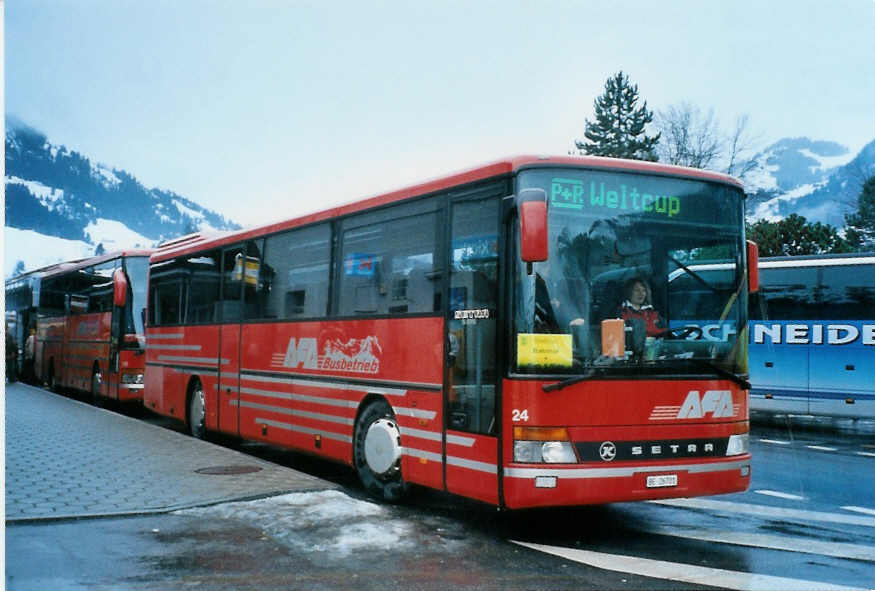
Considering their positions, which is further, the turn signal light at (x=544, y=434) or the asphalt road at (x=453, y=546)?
the turn signal light at (x=544, y=434)

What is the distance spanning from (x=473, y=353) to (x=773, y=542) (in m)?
2.97

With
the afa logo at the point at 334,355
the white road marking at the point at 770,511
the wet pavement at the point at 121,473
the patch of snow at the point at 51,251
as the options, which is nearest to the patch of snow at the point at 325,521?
the wet pavement at the point at 121,473

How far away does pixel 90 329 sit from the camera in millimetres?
21719

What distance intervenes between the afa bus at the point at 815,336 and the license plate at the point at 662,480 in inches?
456

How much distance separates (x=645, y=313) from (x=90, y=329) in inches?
669

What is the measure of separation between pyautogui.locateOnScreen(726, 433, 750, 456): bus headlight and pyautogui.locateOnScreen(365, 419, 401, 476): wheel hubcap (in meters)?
3.13

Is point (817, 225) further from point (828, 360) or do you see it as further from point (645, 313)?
point (645, 313)

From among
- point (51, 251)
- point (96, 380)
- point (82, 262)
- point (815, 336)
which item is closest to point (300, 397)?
point (96, 380)

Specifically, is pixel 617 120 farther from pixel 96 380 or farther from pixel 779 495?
pixel 779 495

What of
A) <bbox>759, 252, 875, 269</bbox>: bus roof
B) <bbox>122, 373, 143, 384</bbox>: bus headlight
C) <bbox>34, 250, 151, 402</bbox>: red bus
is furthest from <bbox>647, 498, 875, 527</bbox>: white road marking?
<bbox>122, 373, 143, 384</bbox>: bus headlight

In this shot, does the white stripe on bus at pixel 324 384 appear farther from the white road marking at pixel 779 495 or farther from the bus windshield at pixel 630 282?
the white road marking at pixel 779 495

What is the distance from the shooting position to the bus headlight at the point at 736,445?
8.18 meters

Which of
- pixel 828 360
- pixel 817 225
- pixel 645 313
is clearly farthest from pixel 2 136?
pixel 817 225

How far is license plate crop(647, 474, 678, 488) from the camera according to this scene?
7715 mm
